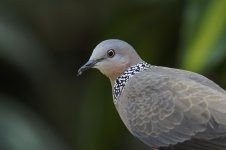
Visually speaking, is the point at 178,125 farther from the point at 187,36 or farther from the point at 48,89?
the point at 48,89

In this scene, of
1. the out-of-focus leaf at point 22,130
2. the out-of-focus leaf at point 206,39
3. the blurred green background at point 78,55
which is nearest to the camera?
the out-of-focus leaf at point 206,39

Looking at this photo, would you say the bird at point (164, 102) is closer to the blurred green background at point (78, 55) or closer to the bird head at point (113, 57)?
the bird head at point (113, 57)

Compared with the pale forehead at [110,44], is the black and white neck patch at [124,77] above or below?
below

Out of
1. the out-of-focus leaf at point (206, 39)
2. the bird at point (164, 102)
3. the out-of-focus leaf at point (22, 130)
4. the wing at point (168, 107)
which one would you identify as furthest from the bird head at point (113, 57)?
the out-of-focus leaf at point (22, 130)

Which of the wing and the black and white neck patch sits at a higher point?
the black and white neck patch

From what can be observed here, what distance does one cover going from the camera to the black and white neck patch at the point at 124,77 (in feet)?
16.7

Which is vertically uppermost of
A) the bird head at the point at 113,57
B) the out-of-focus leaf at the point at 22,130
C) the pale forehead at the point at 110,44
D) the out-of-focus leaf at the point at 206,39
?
the pale forehead at the point at 110,44

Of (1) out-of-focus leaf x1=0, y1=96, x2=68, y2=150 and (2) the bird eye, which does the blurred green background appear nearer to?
(1) out-of-focus leaf x1=0, y1=96, x2=68, y2=150

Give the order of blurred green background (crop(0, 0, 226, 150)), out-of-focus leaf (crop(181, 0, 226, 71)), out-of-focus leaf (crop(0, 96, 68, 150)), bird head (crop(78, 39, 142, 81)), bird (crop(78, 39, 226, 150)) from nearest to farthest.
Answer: bird (crop(78, 39, 226, 150)), bird head (crop(78, 39, 142, 81)), out-of-focus leaf (crop(181, 0, 226, 71)), blurred green background (crop(0, 0, 226, 150)), out-of-focus leaf (crop(0, 96, 68, 150))

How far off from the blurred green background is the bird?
1417mm

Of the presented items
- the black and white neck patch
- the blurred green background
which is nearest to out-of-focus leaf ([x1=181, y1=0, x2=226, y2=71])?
the blurred green background

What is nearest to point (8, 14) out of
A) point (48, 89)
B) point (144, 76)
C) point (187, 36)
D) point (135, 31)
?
point (48, 89)

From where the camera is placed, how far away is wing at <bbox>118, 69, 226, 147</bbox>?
186 inches

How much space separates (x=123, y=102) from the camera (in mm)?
5008
